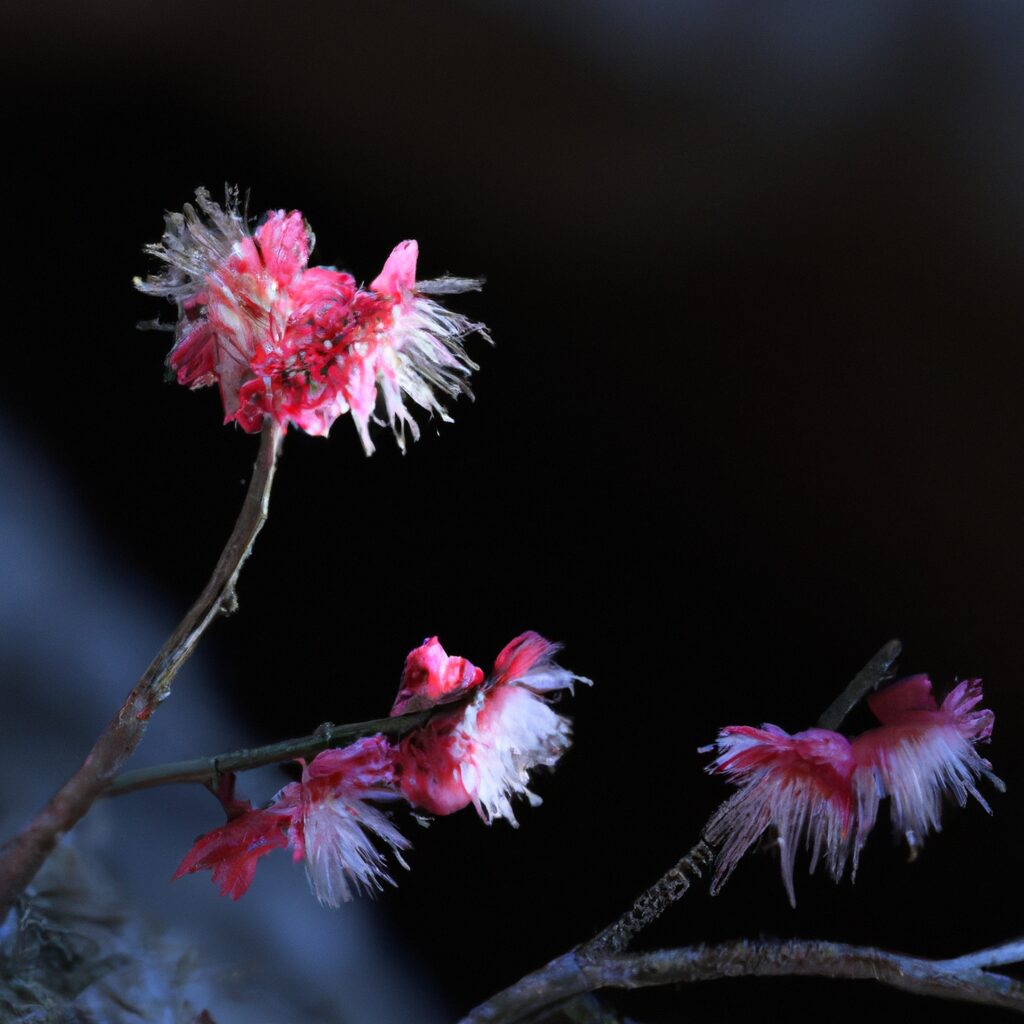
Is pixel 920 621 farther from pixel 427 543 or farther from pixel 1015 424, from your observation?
pixel 427 543

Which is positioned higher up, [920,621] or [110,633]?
[110,633]

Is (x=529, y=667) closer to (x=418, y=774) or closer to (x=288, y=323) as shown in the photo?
(x=418, y=774)

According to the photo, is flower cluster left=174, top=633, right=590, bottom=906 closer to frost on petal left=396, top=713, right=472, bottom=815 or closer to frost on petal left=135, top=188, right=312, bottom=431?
frost on petal left=396, top=713, right=472, bottom=815

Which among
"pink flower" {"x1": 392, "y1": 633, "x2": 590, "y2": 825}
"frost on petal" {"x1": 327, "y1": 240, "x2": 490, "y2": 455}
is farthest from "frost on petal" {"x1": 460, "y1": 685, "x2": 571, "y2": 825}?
"frost on petal" {"x1": 327, "y1": 240, "x2": 490, "y2": 455}

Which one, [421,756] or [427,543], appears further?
[427,543]

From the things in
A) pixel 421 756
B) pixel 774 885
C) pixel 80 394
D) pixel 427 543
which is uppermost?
pixel 80 394

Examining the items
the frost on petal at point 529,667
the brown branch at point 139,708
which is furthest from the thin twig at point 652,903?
the brown branch at point 139,708

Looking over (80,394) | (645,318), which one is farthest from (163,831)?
(645,318)
